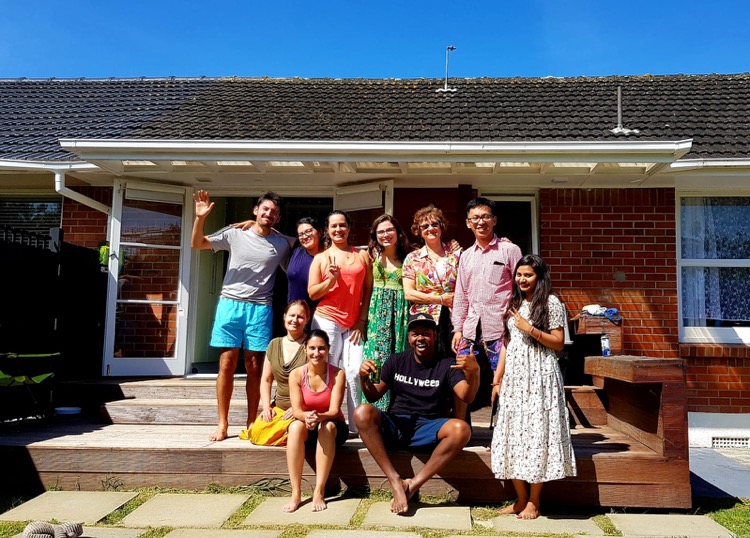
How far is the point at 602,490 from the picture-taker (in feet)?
13.0

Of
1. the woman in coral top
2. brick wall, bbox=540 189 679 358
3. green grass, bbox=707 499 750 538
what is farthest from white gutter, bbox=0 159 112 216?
green grass, bbox=707 499 750 538

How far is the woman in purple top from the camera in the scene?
15.7ft

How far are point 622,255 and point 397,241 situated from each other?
2877 mm

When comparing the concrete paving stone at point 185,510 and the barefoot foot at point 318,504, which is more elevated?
the barefoot foot at point 318,504

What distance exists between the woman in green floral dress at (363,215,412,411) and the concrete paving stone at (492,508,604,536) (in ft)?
3.58

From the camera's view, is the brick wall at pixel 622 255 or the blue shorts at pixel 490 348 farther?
the brick wall at pixel 622 255

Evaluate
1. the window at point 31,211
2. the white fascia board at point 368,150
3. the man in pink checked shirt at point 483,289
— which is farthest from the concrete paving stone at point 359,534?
the window at point 31,211

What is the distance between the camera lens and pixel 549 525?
3.58m

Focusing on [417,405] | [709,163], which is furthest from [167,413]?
[709,163]

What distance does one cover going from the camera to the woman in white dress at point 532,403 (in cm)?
370

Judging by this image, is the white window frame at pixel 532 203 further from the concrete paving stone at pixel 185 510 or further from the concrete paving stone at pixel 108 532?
the concrete paving stone at pixel 108 532

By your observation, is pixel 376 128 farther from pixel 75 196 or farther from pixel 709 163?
pixel 709 163

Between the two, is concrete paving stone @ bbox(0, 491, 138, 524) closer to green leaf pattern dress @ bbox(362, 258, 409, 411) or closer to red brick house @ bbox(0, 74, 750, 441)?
green leaf pattern dress @ bbox(362, 258, 409, 411)

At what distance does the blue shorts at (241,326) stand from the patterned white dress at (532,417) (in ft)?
5.86
